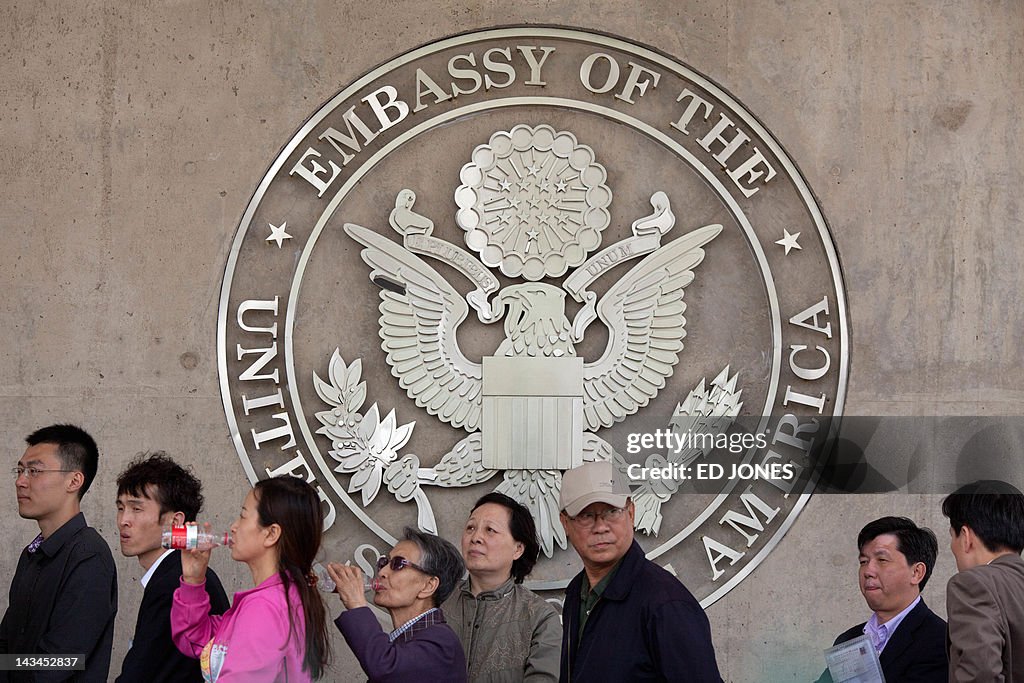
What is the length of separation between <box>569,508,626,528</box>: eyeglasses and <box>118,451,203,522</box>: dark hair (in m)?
1.14

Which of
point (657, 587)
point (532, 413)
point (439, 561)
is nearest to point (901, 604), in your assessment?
point (657, 587)

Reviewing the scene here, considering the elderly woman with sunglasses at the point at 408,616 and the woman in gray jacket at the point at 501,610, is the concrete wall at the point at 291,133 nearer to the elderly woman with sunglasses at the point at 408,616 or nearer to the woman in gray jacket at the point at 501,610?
the woman in gray jacket at the point at 501,610

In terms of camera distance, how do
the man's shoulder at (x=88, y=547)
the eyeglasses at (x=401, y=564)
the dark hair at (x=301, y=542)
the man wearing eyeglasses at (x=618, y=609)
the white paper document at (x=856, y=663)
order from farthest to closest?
the man's shoulder at (x=88, y=547) < the white paper document at (x=856, y=663) < the eyeglasses at (x=401, y=564) < the man wearing eyeglasses at (x=618, y=609) < the dark hair at (x=301, y=542)

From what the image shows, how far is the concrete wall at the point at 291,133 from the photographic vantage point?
14.7 ft

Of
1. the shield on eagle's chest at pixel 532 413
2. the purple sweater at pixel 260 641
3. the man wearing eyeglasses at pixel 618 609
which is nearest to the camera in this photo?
the purple sweater at pixel 260 641

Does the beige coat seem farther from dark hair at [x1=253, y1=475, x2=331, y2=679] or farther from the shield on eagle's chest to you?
the shield on eagle's chest

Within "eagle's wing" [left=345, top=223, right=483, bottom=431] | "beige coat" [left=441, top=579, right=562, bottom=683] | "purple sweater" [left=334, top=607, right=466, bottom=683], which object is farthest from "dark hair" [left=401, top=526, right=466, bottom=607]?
"eagle's wing" [left=345, top=223, right=483, bottom=431]

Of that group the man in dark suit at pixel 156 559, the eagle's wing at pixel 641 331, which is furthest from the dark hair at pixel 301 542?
the eagle's wing at pixel 641 331

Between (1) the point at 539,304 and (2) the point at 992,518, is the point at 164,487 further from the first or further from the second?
(2) the point at 992,518

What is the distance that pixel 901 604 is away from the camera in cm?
349

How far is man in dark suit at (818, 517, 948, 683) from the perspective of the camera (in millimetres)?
3338

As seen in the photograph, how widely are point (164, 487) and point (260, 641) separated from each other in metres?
1.03

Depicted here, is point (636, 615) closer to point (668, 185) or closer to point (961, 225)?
point (668, 185)

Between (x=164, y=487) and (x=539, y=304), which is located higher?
(x=539, y=304)
